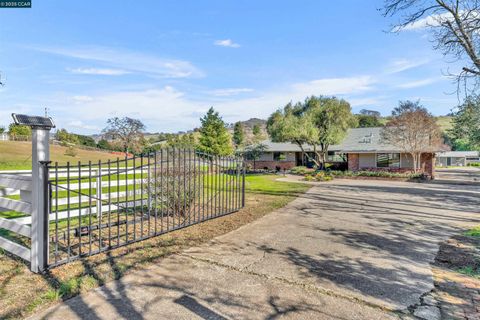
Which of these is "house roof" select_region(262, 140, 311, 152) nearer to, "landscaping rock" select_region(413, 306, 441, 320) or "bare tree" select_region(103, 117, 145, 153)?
"bare tree" select_region(103, 117, 145, 153)

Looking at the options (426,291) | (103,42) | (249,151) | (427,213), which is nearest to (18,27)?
(103,42)

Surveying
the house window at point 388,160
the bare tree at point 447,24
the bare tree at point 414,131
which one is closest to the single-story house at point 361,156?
the house window at point 388,160

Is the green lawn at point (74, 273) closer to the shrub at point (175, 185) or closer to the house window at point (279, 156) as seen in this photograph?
the shrub at point (175, 185)

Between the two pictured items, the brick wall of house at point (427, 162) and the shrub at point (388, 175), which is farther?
the brick wall of house at point (427, 162)

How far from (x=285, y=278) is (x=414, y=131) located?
2193 centimetres

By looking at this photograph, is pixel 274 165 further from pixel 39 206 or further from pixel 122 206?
pixel 39 206

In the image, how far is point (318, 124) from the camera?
84.8 feet

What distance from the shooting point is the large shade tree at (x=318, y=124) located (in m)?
24.5

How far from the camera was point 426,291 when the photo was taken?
11.2 ft

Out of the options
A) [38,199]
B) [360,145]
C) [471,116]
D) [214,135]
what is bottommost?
[38,199]

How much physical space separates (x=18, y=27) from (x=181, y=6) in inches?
241

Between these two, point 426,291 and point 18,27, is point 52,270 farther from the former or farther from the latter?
point 18,27

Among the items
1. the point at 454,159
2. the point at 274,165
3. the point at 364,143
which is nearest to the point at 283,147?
the point at 274,165

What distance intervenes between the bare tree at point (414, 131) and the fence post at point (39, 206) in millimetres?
23636
